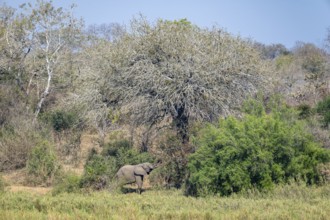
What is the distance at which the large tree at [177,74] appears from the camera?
62.0ft

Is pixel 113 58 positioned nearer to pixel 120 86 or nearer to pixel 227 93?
pixel 120 86

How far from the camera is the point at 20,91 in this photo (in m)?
25.4

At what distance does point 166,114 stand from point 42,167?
430 cm

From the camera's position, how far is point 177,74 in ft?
62.1

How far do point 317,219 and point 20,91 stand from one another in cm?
1760

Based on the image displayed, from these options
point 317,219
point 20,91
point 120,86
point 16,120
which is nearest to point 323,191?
point 317,219

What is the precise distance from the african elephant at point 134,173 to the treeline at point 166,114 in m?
0.40

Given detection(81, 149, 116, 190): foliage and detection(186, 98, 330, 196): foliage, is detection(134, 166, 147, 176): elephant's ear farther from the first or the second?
detection(186, 98, 330, 196): foliage

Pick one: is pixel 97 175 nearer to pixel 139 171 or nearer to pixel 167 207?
pixel 139 171

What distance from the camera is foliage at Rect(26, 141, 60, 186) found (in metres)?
18.6

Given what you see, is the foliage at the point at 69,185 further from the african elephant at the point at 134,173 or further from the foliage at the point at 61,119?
the foliage at the point at 61,119

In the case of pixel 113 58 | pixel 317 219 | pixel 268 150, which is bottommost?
pixel 317 219

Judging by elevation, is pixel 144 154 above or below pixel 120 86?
below

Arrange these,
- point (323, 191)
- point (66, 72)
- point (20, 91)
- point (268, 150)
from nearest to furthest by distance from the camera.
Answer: point (323, 191), point (268, 150), point (20, 91), point (66, 72)
